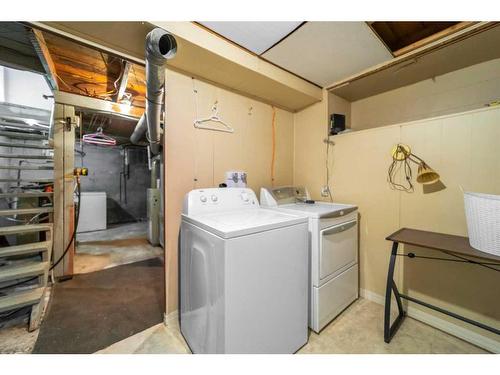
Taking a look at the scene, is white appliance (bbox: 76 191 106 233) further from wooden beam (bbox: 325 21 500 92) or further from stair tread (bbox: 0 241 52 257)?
wooden beam (bbox: 325 21 500 92)

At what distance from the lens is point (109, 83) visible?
285 centimetres

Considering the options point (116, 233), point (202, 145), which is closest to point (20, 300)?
point (202, 145)

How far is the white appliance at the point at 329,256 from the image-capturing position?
1.62 m

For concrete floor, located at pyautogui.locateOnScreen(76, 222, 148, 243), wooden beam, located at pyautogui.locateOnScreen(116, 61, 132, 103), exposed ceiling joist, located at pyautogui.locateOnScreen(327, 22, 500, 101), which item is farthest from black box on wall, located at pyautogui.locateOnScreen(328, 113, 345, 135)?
concrete floor, located at pyautogui.locateOnScreen(76, 222, 148, 243)

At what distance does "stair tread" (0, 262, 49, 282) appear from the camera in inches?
72.4

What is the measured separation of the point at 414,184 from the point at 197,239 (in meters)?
2.00

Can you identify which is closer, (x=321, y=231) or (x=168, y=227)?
(x=321, y=231)

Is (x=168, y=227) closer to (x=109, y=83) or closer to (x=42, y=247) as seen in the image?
(x=42, y=247)

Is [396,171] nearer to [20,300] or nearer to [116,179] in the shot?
[20,300]

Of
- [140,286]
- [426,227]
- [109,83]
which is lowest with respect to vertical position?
[140,286]

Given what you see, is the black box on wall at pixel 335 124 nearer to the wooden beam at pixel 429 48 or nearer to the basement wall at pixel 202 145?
the wooden beam at pixel 429 48

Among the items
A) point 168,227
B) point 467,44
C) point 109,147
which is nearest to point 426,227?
point 467,44

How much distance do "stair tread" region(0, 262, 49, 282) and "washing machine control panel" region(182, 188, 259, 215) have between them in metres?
1.72

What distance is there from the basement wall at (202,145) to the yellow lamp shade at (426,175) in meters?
1.44
